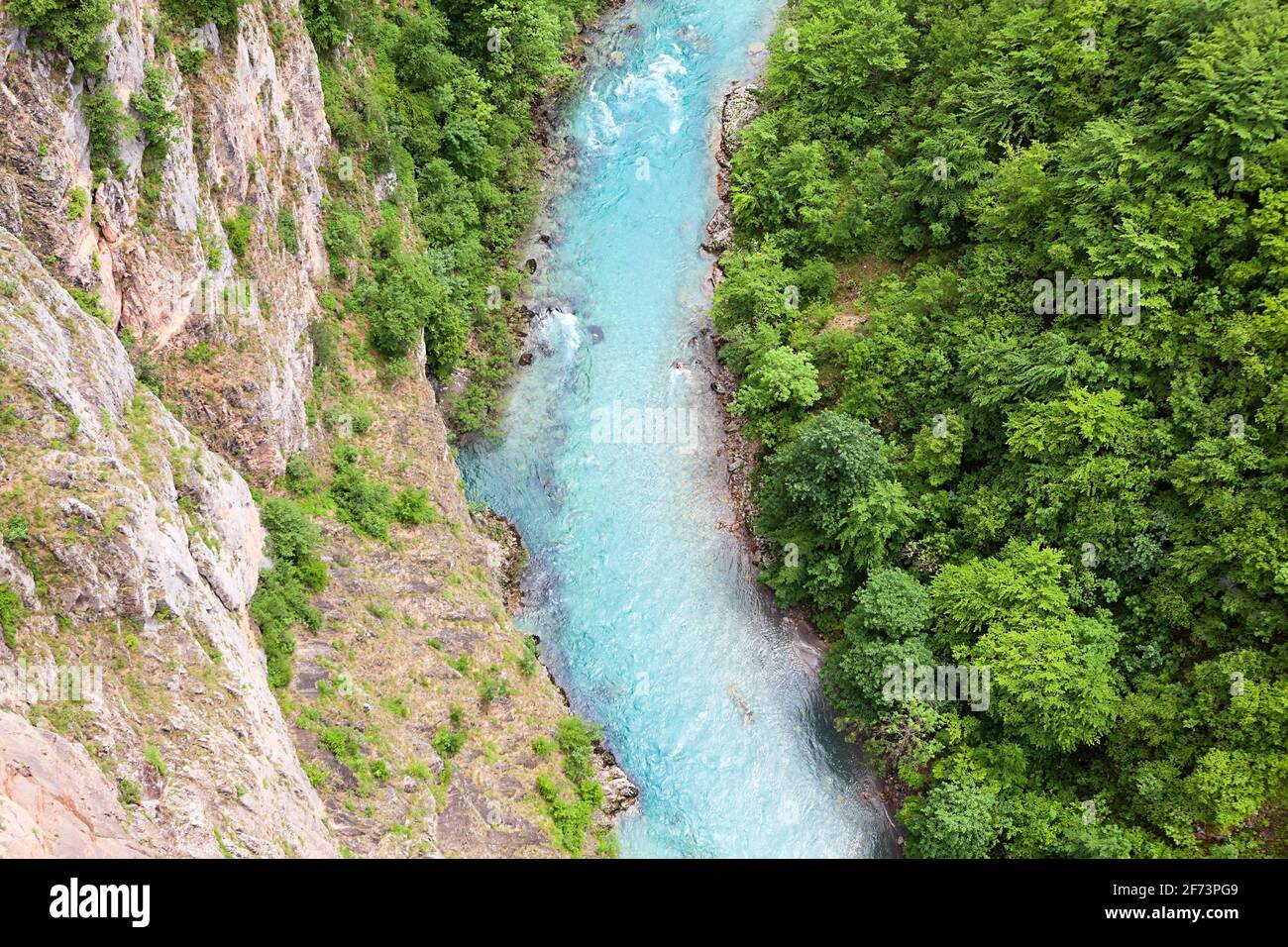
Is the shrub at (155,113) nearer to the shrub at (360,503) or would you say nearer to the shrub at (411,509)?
the shrub at (360,503)

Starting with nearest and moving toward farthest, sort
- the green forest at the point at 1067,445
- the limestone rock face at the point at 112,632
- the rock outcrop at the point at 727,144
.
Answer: the limestone rock face at the point at 112,632, the green forest at the point at 1067,445, the rock outcrop at the point at 727,144

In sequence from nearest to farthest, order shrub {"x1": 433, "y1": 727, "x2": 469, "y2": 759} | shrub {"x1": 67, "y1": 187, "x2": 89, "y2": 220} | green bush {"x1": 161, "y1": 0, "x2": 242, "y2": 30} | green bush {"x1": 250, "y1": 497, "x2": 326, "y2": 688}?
shrub {"x1": 67, "y1": 187, "x2": 89, "y2": 220}, green bush {"x1": 250, "y1": 497, "x2": 326, "y2": 688}, green bush {"x1": 161, "y1": 0, "x2": 242, "y2": 30}, shrub {"x1": 433, "y1": 727, "x2": 469, "y2": 759}

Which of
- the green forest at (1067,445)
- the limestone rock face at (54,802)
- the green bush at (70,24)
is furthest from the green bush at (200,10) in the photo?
the green forest at (1067,445)

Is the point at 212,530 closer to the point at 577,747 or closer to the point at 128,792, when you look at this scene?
the point at 128,792

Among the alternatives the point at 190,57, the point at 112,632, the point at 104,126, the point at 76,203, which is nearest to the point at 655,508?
the point at 112,632

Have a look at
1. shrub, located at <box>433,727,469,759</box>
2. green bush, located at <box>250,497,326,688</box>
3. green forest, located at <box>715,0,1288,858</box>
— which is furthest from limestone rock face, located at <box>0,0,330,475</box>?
green forest, located at <box>715,0,1288,858</box>

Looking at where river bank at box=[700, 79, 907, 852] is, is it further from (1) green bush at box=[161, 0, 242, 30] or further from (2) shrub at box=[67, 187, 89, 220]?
(2) shrub at box=[67, 187, 89, 220]
